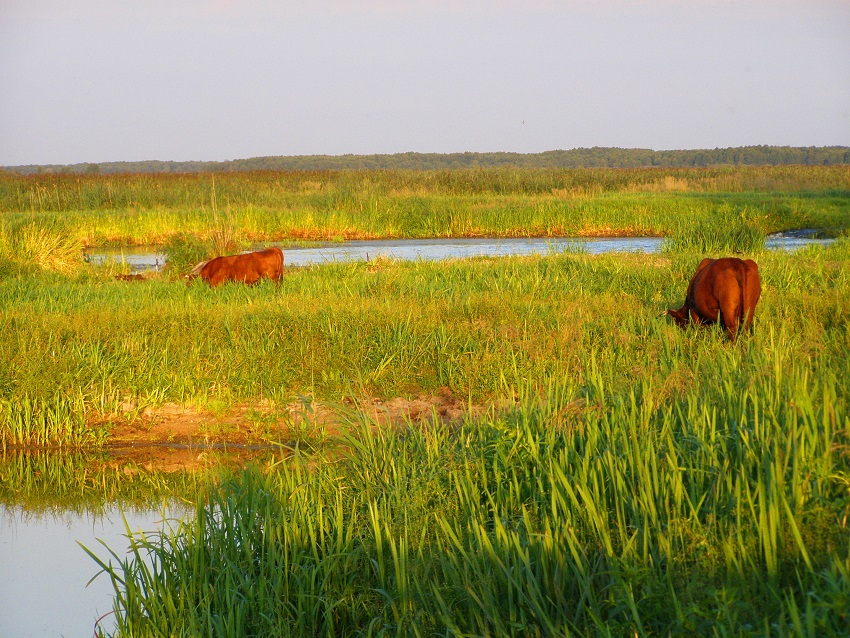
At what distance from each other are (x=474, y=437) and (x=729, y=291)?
3.35 m

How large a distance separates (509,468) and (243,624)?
1496 millimetres

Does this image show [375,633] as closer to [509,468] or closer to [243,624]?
[243,624]

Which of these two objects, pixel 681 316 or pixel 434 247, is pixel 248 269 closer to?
pixel 681 316

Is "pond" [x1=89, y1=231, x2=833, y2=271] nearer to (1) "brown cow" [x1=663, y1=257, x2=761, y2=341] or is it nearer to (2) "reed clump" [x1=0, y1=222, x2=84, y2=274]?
(2) "reed clump" [x1=0, y1=222, x2=84, y2=274]

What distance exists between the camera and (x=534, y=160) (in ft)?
421

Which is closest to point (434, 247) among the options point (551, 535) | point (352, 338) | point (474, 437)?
point (352, 338)

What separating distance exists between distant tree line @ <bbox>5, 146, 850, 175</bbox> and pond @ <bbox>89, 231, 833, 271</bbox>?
86.4 m

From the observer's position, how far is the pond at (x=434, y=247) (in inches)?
734

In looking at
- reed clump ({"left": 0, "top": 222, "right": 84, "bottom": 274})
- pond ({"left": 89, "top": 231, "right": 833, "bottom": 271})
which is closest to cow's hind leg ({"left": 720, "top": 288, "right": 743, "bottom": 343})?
reed clump ({"left": 0, "top": 222, "right": 84, "bottom": 274})

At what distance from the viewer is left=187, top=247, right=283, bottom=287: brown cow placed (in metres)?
12.0

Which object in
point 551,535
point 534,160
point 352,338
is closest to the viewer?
point 551,535

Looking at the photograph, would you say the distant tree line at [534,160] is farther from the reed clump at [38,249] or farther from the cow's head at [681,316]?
the cow's head at [681,316]

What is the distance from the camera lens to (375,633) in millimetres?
3732

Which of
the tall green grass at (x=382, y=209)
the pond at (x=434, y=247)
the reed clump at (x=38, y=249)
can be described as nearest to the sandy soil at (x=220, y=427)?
the reed clump at (x=38, y=249)
